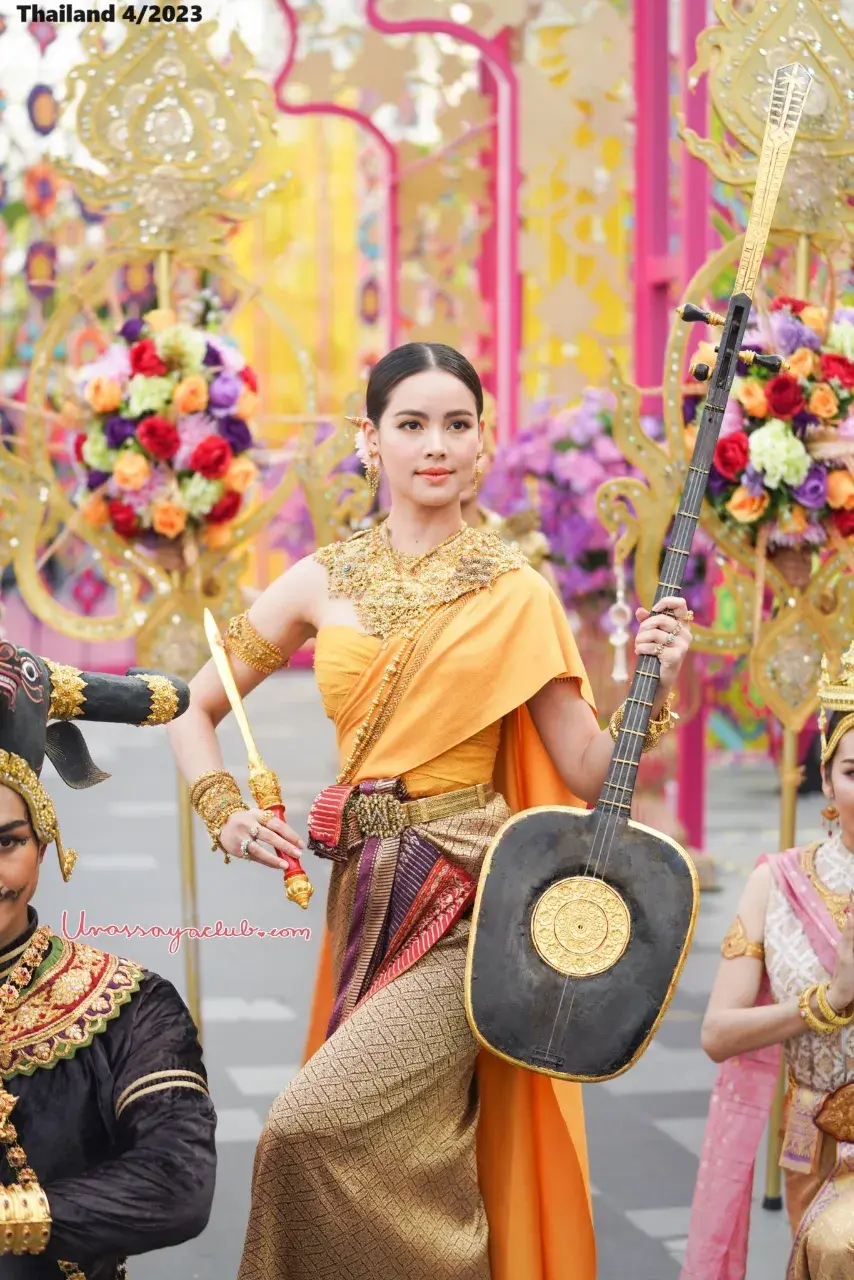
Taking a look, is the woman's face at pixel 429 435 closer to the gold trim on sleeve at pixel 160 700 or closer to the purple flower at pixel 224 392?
the gold trim on sleeve at pixel 160 700

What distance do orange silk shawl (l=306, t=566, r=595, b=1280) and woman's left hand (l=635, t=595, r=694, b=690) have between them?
0.19m

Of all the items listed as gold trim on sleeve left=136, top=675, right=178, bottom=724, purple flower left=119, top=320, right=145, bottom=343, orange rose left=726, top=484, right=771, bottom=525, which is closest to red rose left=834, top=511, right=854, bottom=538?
orange rose left=726, top=484, right=771, bottom=525

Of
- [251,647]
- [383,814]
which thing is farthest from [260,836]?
[251,647]

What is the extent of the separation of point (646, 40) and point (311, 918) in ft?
11.1

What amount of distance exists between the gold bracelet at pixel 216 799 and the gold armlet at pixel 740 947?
75cm

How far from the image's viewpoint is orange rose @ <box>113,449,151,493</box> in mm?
4027

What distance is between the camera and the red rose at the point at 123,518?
161 inches

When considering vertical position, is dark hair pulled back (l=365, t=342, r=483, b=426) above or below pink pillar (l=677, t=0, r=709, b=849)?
below

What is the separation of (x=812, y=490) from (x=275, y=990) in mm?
2639

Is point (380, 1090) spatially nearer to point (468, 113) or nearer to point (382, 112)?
point (468, 113)

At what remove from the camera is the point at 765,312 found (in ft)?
12.3

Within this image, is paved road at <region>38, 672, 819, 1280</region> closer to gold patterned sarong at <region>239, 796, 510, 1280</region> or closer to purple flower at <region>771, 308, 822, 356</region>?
gold patterned sarong at <region>239, 796, 510, 1280</region>

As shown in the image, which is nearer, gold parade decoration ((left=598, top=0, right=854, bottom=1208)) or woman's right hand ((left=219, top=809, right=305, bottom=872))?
woman's right hand ((left=219, top=809, right=305, bottom=872))

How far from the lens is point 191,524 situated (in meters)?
4.14
